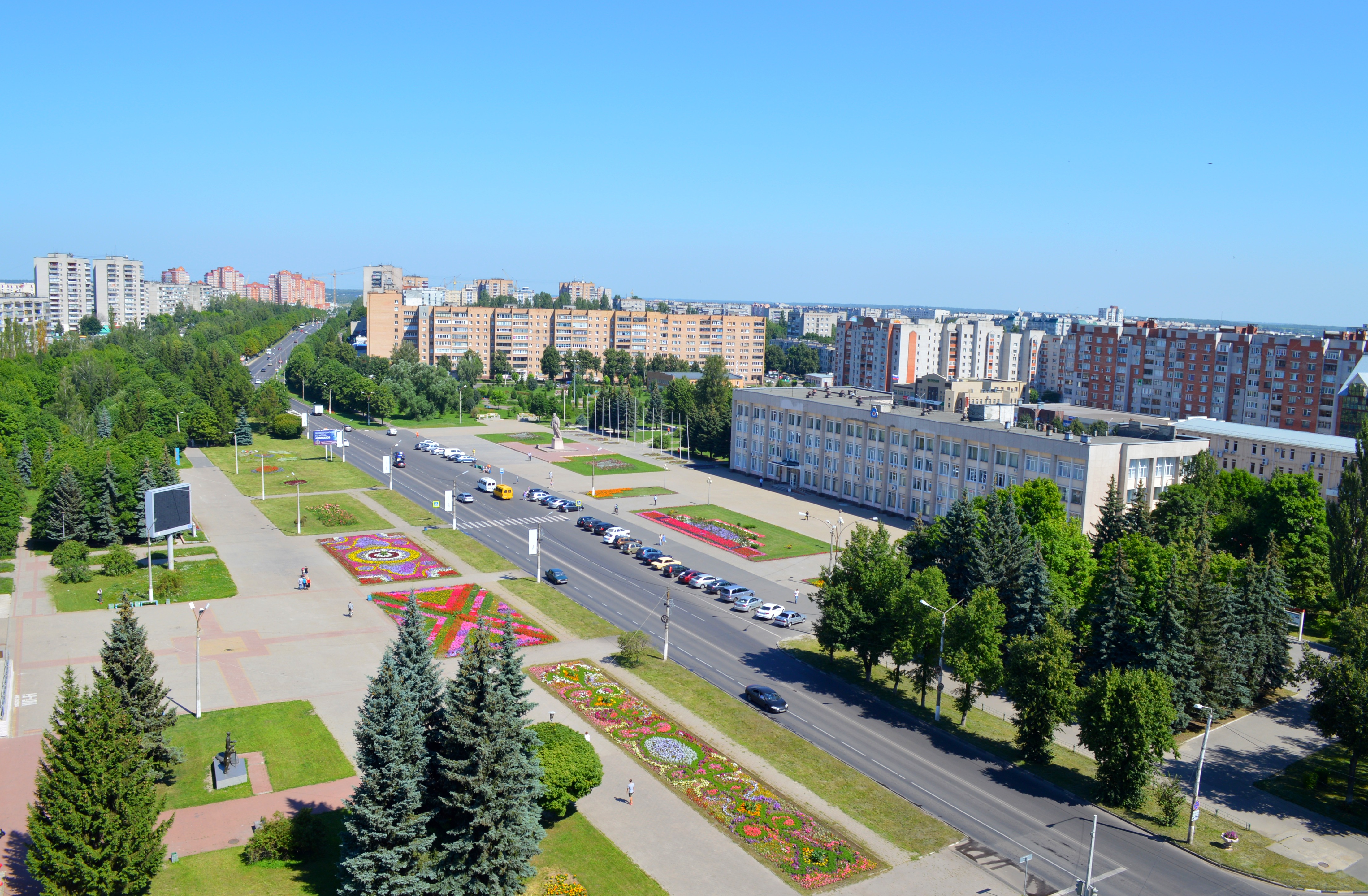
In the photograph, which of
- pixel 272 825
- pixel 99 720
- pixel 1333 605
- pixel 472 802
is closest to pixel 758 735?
pixel 472 802

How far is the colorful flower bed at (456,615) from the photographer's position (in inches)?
2064

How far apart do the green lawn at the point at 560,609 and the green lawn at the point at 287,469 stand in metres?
39.2

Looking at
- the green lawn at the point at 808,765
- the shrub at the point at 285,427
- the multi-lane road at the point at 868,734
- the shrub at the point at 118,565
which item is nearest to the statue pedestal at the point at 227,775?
the green lawn at the point at 808,765

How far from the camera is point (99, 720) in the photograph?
2792cm

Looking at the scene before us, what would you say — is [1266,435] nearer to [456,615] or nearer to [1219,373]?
[1219,373]

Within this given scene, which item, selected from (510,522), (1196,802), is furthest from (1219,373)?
(1196,802)

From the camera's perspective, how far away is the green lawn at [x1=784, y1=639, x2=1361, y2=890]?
32969mm

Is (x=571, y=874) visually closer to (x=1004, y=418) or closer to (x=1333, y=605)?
(x=1333, y=605)

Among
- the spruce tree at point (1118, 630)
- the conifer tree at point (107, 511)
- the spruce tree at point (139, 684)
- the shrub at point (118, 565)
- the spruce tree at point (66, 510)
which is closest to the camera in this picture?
the spruce tree at point (139, 684)

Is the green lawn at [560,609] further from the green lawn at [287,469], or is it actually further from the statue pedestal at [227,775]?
the green lawn at [287,469]

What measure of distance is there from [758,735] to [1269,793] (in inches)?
832

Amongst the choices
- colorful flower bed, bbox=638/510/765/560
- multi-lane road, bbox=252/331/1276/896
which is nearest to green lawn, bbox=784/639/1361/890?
multi-lane road, bbox=252/331/1276/896

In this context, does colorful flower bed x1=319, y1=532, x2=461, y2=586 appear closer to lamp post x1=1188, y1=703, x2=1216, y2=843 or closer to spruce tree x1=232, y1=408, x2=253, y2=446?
lamp post x1=1188, y1=703, x2=1216, y2=843

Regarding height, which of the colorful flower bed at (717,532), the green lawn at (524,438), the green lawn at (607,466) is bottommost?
the colorful flower bed at (717,532)
